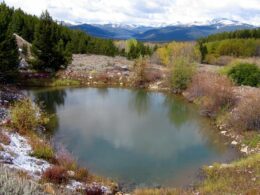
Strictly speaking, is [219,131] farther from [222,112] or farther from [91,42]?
[91,42]

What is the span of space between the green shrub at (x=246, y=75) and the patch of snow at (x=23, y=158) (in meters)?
30.3

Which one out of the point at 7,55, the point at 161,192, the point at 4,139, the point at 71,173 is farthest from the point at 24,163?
the point at 7,55

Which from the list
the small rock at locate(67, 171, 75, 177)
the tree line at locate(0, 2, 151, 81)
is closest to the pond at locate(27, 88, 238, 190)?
the small rock at locate(67, 171, 75, 177)

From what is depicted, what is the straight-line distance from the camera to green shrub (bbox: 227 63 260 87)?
4681 cm

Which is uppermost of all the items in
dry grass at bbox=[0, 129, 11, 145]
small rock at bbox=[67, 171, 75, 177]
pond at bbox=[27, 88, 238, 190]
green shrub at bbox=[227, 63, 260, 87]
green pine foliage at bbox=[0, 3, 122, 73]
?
green pine foliage at bbox=[0, 3, 122, 73]

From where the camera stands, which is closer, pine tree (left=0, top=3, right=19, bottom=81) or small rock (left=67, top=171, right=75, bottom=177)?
small rock (left=67, top=171, right=75, bottom=177)

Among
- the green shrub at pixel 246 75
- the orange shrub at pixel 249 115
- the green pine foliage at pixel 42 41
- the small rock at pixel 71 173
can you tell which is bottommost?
the small rock at pixel 71 173

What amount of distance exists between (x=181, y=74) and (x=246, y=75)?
7.55 meters

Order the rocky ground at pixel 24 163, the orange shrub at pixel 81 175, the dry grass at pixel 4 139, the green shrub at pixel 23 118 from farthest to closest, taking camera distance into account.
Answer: the green shrub at pixel 23 118 < the dry grass at pixel 4 139 < the orange shrub at pixel 81 175 < the rocky ground at pixel 24 163

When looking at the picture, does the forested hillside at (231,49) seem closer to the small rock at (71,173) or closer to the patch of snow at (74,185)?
the small rock at (71,173)

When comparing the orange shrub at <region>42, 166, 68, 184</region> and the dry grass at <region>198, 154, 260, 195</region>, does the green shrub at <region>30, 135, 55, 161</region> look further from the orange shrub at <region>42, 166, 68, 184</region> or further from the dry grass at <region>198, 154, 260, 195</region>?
the dry grass at <region>198, 154, 260, 195</region>

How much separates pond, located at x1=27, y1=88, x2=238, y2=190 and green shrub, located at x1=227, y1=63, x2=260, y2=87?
728cm

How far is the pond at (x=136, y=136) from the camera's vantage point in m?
23.3

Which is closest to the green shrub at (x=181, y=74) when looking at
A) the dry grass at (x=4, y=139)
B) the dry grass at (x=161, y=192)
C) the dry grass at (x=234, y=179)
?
the dry grass at (x=234, y=179)
